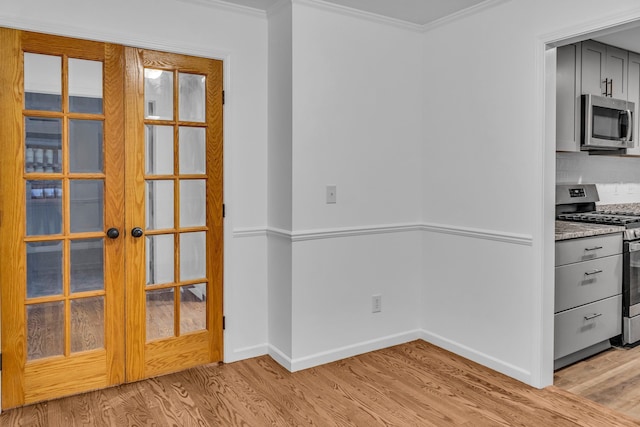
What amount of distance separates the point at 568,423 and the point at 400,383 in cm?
91

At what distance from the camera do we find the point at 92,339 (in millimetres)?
2754

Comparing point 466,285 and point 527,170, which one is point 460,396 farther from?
Result: point 527,170

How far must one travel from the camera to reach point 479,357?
10.4 ft

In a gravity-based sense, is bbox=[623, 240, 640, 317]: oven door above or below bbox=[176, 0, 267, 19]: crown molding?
below

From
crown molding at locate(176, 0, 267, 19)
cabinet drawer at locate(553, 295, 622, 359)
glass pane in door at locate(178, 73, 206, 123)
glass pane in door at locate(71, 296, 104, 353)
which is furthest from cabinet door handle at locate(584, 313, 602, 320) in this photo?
glass pane in door at locate(71, 296, 104, 353)

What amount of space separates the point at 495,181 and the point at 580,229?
72 cm

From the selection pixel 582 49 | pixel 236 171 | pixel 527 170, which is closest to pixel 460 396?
pixel 527 170

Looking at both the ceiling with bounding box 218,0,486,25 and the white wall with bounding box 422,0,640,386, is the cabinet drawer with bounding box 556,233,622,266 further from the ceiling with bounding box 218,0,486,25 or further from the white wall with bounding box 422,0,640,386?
the ceiling with bounding box 218,0,486,25

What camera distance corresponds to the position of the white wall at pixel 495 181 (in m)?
2.78

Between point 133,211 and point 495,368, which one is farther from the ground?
point 133,211

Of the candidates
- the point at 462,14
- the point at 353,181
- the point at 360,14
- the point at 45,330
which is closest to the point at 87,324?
the point at 45,330

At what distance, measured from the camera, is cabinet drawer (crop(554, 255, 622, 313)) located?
3.04 meters

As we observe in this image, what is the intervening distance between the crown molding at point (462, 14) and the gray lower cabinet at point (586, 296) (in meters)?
1.57

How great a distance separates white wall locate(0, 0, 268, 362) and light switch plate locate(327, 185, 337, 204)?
451mm
